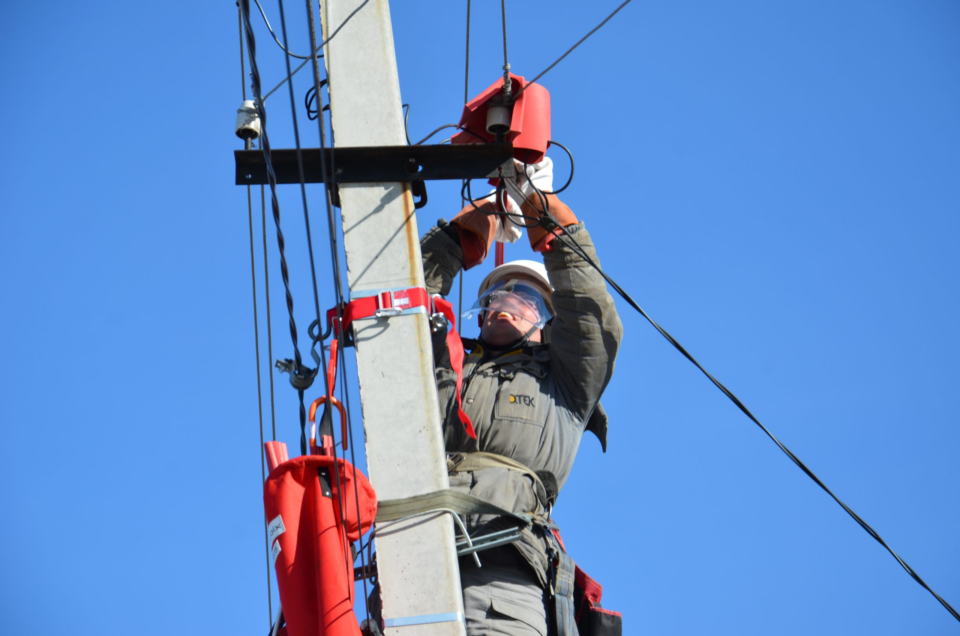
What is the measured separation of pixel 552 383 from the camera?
505cm

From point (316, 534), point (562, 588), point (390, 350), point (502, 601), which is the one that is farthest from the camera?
point (562, 588)

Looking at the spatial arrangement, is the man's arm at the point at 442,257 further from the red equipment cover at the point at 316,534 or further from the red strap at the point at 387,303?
the red equipment cover at the point at 316,534

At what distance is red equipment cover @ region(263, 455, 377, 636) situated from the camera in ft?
10.3

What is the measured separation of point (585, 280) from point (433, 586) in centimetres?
206

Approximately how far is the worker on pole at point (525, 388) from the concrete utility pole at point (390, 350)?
29.2 inches

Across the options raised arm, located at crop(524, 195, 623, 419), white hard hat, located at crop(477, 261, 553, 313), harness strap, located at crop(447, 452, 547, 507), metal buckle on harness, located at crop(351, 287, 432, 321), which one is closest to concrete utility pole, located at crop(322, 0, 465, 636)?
metal buckle on harness, located at crop(351, 287, 432, 321)

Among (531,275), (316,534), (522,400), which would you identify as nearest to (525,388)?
(522,400)

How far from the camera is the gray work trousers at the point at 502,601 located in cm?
401

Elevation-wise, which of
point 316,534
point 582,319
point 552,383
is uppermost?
point 582,319

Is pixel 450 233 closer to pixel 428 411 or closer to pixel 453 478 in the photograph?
pixel 453 478

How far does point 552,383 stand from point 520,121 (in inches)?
54.6

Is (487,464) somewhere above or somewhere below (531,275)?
below

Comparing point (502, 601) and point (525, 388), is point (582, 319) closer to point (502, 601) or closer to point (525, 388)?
point (525, 388)

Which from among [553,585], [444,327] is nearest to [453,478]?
[553,585]
